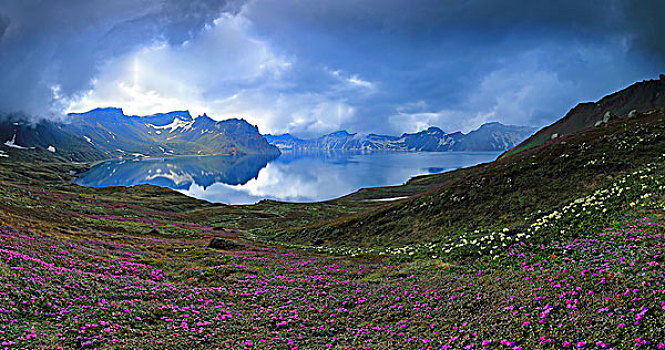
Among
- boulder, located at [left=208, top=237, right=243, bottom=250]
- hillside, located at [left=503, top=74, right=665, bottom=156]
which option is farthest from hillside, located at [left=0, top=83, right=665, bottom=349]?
hillside, located at [left=503, top=74, right=665, bottom=156]

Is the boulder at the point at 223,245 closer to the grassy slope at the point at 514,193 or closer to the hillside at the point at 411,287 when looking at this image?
the hillside at the point at 411,287

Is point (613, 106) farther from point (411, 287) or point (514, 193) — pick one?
point (411, 287)

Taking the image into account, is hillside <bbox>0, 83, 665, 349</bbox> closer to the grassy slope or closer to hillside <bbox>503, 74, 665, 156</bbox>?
the grassy slope

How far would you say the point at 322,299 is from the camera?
19.6 metres

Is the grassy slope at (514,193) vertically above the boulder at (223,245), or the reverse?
the grassy slope at (514,193)

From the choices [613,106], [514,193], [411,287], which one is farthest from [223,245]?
[613,106]

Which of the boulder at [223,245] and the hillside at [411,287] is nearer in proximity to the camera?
the hillside at [411,287]

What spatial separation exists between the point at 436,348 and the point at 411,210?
3704 centimetres

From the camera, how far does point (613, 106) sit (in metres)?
152

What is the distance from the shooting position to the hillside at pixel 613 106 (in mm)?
141625

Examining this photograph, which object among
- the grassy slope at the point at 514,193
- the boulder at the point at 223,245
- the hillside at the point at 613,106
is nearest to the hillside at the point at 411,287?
the grassy slope at the point at 514,193

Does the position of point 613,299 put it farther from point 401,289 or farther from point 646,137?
point 646,137

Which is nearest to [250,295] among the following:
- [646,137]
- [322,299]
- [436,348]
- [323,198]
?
[322,299]

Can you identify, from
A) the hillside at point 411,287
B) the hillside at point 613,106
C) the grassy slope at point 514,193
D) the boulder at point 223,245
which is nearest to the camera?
the hillside at point 411,287
